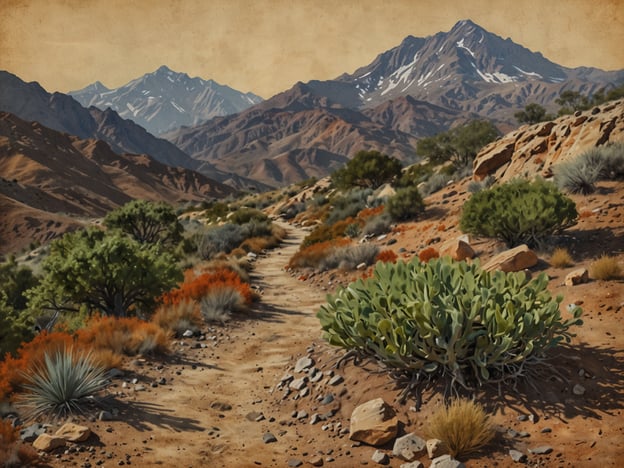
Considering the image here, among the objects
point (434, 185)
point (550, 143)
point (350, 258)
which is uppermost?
point (550, 143)

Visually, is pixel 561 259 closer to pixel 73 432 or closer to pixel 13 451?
pixel 73 432

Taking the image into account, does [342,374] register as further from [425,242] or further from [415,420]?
[425,242]

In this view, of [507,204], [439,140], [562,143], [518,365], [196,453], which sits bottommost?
[196,453]

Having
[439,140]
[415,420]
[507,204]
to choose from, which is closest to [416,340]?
[415,420]

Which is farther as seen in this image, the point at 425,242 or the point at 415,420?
the point at 425,242

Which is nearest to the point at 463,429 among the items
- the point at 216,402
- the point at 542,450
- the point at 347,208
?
the point at 542,450

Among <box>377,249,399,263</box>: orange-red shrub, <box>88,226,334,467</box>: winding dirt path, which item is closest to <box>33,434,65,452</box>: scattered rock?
<box>88,226,334,467</box>: winding dirt path

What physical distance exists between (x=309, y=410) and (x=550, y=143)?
18.6 m

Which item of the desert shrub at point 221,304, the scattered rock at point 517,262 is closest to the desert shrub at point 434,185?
the scattered rock at point 517,262

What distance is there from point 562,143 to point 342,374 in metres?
16.5

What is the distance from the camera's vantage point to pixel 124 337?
7941 mm

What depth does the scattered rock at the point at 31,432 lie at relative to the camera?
487cm

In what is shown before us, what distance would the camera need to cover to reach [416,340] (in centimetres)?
543

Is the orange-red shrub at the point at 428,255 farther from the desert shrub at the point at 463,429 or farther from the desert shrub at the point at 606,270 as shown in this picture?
the desert shrub at the point at 463,429
